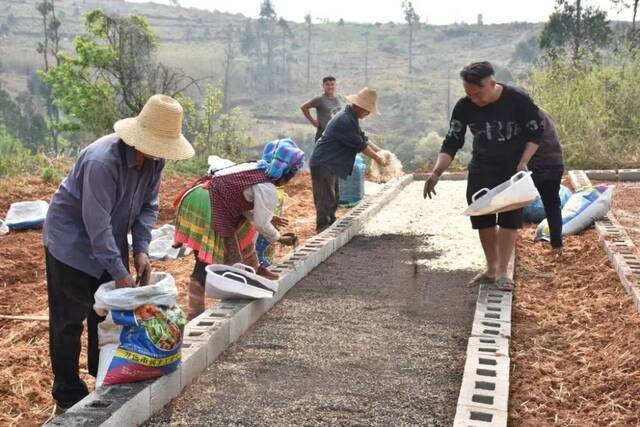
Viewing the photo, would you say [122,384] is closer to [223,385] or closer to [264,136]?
[223,385]

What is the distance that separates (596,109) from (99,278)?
12675 mm

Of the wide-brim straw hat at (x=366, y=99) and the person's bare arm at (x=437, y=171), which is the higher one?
the wide-brim straw hat at (x=366, y=99)

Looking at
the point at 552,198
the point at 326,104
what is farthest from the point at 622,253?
the point at 326,104

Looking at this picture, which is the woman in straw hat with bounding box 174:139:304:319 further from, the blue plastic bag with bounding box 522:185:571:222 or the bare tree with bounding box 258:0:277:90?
the bare tree with bounding box 258:0:277:90

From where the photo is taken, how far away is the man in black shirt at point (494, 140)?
5.00 m

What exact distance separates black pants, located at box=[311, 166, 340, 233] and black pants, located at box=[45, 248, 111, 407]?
14.4 feet

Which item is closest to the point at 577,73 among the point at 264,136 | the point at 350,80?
the point at 264,136

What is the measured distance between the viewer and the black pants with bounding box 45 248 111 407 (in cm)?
331

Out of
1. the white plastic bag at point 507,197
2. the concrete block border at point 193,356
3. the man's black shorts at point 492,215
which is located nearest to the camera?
the concrete block border at point 193,356

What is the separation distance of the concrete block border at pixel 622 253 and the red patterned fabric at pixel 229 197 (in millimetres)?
2471

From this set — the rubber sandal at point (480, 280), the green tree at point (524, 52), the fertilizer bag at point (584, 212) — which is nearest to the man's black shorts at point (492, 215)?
the rubber sandal at point (480, 280)

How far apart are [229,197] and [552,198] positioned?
119 inches

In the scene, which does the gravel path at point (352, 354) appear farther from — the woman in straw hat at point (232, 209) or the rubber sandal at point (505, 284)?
the woman in straw hat at point (232, 209)

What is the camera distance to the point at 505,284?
5.23 metres
